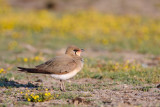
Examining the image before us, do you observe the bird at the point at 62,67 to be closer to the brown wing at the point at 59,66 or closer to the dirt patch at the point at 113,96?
the brown wing at the point at 59,66

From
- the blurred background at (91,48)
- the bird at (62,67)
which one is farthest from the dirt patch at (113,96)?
the bird at (62,67)

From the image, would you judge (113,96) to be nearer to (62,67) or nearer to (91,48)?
(62,67)

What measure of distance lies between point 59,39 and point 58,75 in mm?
11147

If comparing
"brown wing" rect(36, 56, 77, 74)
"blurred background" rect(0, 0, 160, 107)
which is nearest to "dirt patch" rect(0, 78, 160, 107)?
"blurred background" rect(0, 0, 160, 107)

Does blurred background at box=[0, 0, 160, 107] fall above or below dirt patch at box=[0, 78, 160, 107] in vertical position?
above

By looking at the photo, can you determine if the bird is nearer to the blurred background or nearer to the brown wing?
the brown wing

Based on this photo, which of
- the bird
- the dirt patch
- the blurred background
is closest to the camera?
the dirt patch

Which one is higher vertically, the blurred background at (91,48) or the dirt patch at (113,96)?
the blurred background at (91,48)

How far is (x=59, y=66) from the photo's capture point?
7945 millimetres

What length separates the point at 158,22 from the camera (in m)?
25.0

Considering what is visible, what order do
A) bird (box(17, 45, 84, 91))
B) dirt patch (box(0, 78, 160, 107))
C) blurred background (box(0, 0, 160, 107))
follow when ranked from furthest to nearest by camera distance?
1. blurred background (box(0, 0, 160, 107))
2. bird (box(17, 45, 84, 91))
3. dirt patch (box(0, 78, 160, 107))

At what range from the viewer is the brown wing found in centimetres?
782

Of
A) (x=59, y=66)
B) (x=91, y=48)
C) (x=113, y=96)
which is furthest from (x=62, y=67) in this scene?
(x=91, y=48)

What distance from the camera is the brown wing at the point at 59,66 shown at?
308 inches
